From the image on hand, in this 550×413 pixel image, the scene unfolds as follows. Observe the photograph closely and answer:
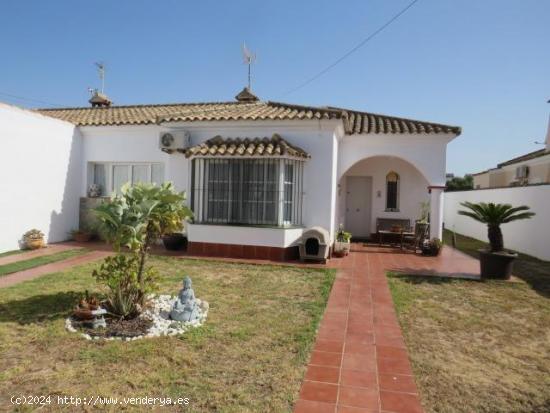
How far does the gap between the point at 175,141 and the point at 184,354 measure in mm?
9159

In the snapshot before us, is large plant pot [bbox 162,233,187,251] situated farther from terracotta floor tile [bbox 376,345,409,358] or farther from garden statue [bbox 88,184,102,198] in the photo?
terracotta floor tile [bbox 376,345,409,358]

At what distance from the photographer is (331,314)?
6.80 m

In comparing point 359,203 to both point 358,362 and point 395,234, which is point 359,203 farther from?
point 358,362

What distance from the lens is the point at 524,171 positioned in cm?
2206

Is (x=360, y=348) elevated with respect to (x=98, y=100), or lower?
lower

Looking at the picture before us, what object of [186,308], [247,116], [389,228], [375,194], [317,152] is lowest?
[186,308]

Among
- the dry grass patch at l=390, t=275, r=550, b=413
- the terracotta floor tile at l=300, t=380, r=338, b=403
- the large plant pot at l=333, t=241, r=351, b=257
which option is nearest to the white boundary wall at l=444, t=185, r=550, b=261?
the dry grass patch at l=390, t=275, r=550, b=413

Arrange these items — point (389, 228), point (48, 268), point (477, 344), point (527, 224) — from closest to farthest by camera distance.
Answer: point (477, 344) < point (48, 268) < point (527, 224) < point (389, 228)

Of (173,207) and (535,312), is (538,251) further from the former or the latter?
(173,207)

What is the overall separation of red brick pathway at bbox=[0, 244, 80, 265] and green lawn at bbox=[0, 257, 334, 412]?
3458 mm

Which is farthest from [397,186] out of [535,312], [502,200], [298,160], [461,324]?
[461,324]

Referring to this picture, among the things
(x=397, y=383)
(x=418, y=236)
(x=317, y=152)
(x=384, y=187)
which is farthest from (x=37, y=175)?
(x=418, y=236)

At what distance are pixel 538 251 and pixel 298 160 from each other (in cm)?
992

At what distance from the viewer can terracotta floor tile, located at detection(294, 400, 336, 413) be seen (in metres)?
3.74
